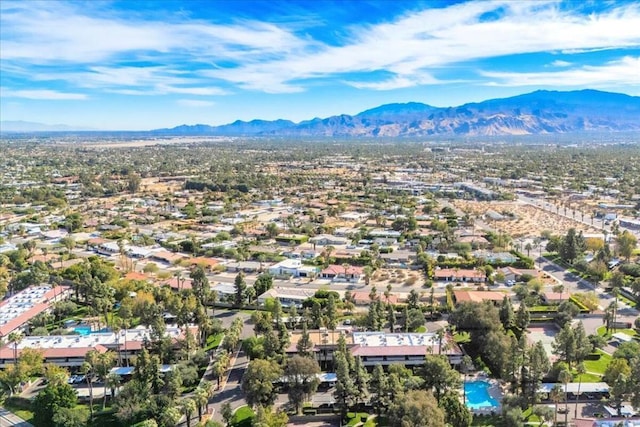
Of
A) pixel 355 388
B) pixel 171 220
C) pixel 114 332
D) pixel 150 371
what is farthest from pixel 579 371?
pixel 171 220

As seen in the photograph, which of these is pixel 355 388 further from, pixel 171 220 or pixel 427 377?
pixel 171 220

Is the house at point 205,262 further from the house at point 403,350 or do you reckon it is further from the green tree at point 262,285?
the house at point 403,350

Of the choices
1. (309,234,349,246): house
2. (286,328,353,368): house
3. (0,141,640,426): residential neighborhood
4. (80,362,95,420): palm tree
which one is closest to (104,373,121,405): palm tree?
(0,141,640,426): residential neighborhood

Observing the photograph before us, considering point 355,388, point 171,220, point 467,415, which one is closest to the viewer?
point 467,415

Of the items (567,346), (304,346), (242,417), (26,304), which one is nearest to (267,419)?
(242,417)

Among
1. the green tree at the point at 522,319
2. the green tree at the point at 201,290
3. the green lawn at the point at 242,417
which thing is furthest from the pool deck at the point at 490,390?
the green tree at the point at 201,290

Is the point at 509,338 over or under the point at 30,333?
over

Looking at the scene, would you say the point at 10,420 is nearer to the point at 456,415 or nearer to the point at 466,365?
the point at 456,415
